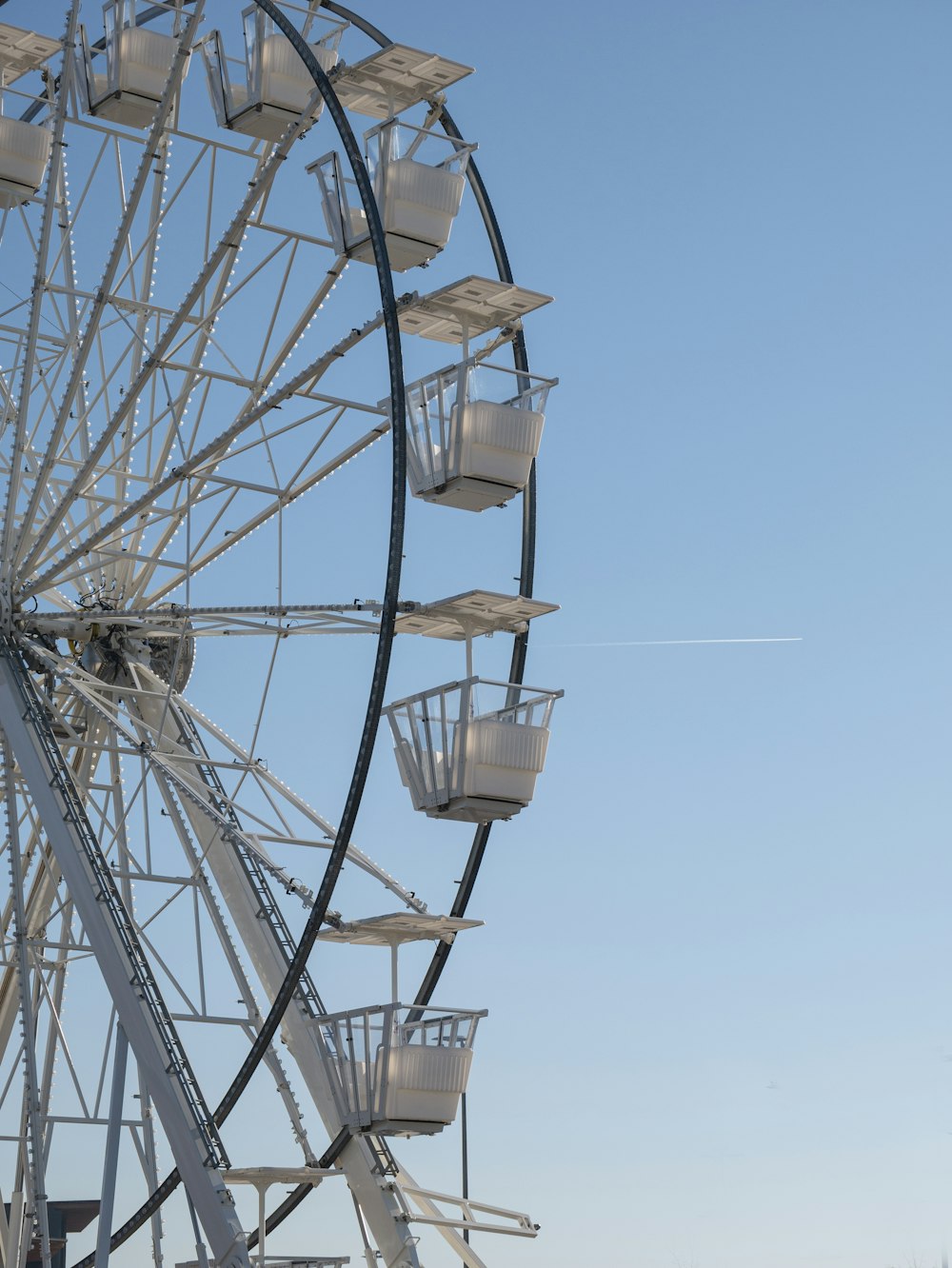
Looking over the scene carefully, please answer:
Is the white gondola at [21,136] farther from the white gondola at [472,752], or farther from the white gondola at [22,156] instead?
the white gondola at [472,752]

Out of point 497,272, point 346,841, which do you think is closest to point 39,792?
point 346,841

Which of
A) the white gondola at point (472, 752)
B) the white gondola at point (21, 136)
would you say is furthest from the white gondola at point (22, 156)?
the white gondola at point (472, 752)

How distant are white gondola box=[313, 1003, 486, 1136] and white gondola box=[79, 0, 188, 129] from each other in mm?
8842

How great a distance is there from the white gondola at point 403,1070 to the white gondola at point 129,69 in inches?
348

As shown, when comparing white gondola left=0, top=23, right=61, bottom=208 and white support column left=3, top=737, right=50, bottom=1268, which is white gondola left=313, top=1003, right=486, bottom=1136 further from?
white gondola left=0, top=23, right=61, bottom=208

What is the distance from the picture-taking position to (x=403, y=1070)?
19188 millimetres

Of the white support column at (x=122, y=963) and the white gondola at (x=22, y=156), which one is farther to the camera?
the white gondola at (x=22, y=156)

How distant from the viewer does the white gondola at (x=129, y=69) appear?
21.5m

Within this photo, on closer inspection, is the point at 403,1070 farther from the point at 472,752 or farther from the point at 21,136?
the point at 21,136

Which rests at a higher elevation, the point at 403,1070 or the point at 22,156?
the point at 22,156

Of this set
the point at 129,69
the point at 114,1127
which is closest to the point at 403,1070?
the point at 114,1127

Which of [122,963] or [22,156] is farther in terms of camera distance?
[22,156]

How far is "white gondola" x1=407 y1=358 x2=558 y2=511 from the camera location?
19578 millimetres

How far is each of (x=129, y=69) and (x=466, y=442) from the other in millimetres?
5275
